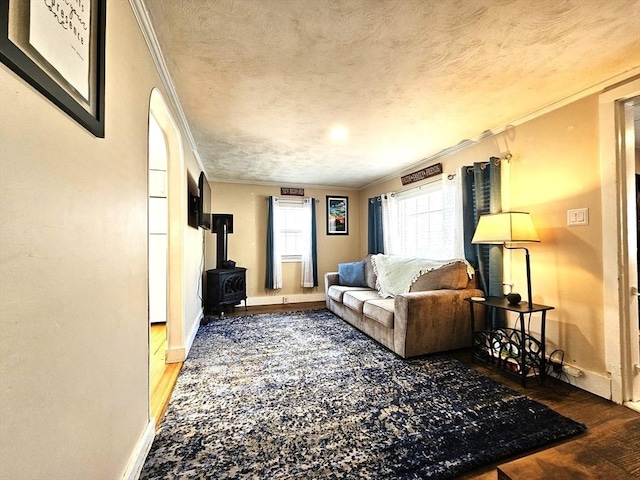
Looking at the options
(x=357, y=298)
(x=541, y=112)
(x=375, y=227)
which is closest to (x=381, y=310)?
(x=357, y=298)

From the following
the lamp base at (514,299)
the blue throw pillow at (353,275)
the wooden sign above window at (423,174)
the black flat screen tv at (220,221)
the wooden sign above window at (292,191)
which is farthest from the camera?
the wooden sign above window at (292,191)

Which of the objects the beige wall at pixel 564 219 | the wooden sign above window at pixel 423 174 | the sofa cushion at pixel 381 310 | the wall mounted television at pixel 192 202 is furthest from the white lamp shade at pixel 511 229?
the wall mounted television at pixel 192 202

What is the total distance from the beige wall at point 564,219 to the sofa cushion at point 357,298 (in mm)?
1503

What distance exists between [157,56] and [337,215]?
13.7ft

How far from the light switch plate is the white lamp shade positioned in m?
0.24

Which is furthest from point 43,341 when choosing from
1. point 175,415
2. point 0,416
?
point 175,415

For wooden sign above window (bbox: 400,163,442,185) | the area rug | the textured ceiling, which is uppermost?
the textured ceiling

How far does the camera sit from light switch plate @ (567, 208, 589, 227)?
2090mm

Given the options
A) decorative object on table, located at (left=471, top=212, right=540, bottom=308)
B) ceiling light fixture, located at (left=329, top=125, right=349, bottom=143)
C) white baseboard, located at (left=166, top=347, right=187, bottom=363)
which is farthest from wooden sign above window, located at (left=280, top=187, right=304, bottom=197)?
decorative object on table, located at (left=471, top=212, right=540, bottom=308)

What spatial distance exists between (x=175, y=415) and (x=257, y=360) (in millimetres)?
912

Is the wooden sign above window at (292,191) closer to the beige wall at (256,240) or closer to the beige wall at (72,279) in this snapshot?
the beige wall at (256,240)

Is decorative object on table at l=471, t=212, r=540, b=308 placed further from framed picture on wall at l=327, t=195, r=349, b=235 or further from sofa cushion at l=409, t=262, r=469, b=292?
framed picture on wall at l=327, t=195, r=349, b=235

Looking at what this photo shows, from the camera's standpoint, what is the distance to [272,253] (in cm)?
502

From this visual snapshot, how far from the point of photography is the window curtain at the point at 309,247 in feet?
17.2
